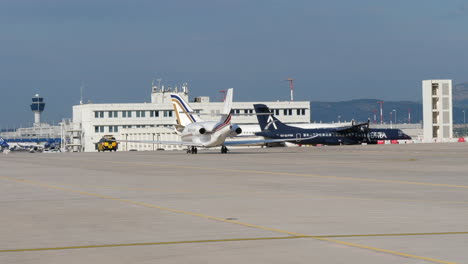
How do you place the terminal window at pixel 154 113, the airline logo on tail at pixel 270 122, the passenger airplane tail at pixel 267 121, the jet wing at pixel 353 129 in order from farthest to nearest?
1. the terminal window at pixel 154 113
2. the airline logo on tail at pixel 270 122
3. the passenger airplane tail at pixel 267 121
4. the jet wing at pixel 353 129

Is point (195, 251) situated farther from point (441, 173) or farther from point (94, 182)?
point (441, 173)

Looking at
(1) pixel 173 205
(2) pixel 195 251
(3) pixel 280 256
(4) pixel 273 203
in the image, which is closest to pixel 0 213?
(1) pixel 173 205

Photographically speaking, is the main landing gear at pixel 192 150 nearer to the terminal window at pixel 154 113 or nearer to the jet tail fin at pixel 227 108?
the jet tail fin at pixel 227 108

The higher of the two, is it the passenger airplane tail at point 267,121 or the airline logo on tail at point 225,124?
the passenger airplane tail at point 267,121

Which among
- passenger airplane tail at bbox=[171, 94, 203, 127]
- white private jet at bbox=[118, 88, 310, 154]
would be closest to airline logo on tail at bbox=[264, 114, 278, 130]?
passenger airplane tail at bbox=[171, 94, 203, 127]

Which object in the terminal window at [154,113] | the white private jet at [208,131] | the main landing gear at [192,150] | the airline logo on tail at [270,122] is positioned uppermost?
the terminal window at [154,113]

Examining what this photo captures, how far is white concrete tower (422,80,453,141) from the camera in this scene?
122 meters

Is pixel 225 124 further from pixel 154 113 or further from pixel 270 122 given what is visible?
pixel 154 113

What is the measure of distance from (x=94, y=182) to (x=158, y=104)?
503 feet

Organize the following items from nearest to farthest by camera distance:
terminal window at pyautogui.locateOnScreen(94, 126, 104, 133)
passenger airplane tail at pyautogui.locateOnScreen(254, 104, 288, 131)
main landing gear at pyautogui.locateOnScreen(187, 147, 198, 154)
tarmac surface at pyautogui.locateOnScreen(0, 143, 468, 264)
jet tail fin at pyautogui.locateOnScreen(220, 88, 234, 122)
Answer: tarmac surface at pyautogui.locateOnScreen(0, 143, 468, 264)
jet tail fin at pyautogui.locateOnScreen(220, 88, 234, 122)
main landing gear at pyautogui.locateOnScreen(187, 147, 198, 154)
passenger airplane tail at pyautogui.locateOnScreen(254, 104, 288, 131)
terminal window at pyautogui.locateOnScreen(94, 126, 104, 133)

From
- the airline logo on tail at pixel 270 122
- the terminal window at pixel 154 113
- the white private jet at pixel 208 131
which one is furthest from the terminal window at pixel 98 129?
the white private jet at pixel 208 131

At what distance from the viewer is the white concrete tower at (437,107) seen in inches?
4798

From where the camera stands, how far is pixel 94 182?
3519 centimetres

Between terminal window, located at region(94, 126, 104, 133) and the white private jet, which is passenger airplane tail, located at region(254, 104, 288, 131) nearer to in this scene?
the white private jet
